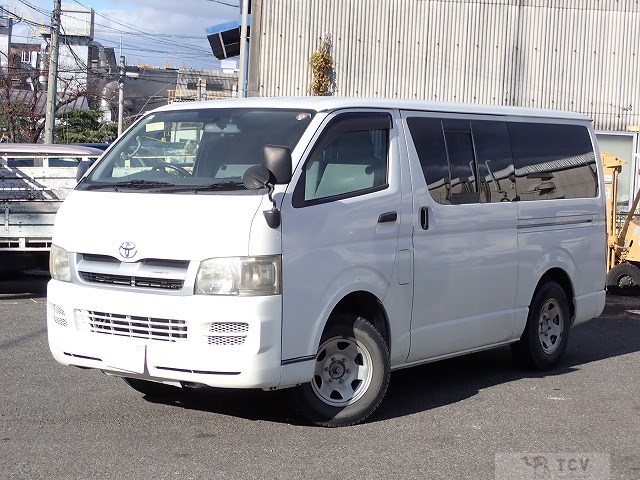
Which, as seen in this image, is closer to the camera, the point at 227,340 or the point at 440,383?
the point at 227,340

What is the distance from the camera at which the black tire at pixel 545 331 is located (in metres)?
8.66

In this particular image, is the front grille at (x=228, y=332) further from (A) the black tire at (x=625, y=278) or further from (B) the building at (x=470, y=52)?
(B) the building at (x=470, y=52)

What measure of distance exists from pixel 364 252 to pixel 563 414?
1.96 meters

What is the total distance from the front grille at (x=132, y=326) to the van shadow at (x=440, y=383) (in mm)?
954

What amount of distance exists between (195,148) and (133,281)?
126 cm

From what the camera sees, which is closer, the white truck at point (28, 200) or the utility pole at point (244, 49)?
the white truck at point (28, 200)

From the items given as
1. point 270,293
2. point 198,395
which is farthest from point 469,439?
point 198,395

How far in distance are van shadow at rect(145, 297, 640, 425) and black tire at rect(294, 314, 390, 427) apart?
0.19m

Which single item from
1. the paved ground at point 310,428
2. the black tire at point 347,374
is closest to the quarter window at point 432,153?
the black tire at point 347,374

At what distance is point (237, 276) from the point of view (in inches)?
236

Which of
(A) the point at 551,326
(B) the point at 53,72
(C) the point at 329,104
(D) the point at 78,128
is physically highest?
(B) the point at 53,72

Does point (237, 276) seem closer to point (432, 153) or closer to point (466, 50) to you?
point (432, 153)

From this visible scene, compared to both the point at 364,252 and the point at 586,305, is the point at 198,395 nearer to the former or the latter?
the point at 364,252

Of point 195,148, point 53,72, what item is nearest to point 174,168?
point 195,148
